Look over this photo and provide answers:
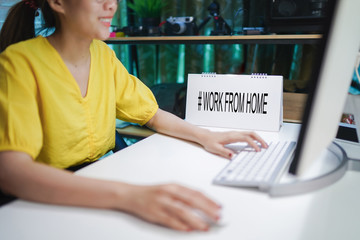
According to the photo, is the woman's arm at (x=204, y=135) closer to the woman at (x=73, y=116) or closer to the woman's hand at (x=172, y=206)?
the woman at (x=73, y=116)

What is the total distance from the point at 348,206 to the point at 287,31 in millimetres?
1225

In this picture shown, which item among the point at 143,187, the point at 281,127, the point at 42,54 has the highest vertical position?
the point at 42,54

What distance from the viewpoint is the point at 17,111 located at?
0.59 meters

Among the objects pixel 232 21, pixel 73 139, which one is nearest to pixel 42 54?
pixel 73 139

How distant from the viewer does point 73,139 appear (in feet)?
2.65

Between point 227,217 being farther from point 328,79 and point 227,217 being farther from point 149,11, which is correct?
point 149,11

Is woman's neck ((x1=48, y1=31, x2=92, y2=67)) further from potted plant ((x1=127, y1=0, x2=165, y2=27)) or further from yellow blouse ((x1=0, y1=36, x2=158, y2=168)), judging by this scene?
potted plant ((x1=127, y1=0, x2=165, y2=27))

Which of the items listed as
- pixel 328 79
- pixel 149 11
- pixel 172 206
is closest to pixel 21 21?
pixel 172 206

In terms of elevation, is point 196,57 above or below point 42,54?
below

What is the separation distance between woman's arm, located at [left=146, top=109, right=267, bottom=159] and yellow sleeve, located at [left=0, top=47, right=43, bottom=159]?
0.42m

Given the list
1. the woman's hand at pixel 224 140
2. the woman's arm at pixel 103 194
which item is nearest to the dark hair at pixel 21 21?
the woman's arm at pixel 103 194

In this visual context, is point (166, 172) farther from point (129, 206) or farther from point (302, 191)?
point (302, 191)

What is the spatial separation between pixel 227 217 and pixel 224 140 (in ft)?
1.12

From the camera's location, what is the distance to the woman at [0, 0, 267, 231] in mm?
487
